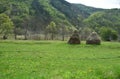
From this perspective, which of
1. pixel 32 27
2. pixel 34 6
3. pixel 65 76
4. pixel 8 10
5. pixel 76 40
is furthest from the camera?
pixel 34 6

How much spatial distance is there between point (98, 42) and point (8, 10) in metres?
81.5

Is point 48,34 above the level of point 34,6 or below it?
below

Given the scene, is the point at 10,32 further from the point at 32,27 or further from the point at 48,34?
the point at 32,27

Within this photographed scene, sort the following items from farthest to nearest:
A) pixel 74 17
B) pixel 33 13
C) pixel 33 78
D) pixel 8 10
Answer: pixel 74 17
pixel 33 13
pixel 8 10
pixel 33 78

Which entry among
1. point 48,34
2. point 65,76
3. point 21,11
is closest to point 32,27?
point 48,34

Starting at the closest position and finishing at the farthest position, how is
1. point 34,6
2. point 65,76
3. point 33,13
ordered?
point 65,76 < point 33,13 < point 34,6

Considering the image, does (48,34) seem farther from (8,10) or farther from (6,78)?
(6,78)

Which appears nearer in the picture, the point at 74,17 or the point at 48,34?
the point at 48,34

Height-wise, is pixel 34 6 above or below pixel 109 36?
above

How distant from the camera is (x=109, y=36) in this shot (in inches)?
3307

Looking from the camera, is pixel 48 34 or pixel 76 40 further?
pixel 48 34

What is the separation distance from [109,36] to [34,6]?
95.2m

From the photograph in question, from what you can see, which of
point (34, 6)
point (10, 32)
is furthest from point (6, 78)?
point (34, 6)

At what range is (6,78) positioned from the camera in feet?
51.1
